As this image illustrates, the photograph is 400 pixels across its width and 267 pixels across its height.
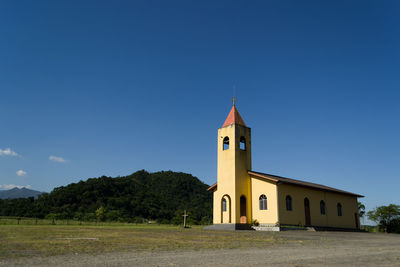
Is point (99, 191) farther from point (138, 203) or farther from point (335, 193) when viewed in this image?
point (335, 193)

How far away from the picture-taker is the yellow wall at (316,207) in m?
26.4

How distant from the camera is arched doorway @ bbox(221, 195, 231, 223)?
27.3 meters

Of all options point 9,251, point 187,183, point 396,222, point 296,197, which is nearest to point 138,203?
point 187,183

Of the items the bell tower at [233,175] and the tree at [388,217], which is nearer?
the bell tower at [233,175]

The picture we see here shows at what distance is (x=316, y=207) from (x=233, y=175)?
9264mm

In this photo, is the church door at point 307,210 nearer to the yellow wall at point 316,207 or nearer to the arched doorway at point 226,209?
the yellow wall at point 316,207

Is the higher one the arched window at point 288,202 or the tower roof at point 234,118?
the tower roof at point 234,118

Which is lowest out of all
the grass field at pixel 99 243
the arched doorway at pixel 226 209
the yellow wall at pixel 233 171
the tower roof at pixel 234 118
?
the grass field at pixel 99 243

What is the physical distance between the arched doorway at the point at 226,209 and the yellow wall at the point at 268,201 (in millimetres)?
2308

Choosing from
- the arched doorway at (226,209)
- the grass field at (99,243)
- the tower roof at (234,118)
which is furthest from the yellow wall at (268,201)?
the grass field at (99,243)

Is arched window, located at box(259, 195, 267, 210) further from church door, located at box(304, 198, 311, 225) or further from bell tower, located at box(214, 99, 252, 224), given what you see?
church door, located at box(304, 198, 311, 225)

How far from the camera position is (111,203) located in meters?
55.4

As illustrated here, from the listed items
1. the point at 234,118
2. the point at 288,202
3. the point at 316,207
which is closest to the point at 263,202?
the point at 288,202

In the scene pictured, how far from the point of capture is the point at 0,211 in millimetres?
52281
